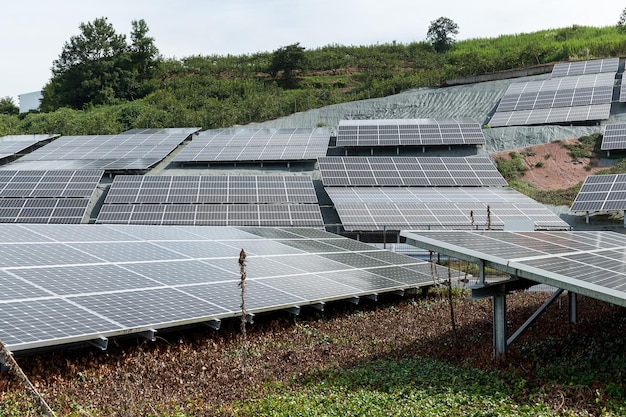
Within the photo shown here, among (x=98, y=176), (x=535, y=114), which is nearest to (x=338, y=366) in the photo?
(x=98, y=176)

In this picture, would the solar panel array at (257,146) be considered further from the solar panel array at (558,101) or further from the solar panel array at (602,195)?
the solar panel array at (602,195)

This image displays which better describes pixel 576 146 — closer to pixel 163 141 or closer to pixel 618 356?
pixel 163 141

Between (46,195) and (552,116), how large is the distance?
34.8 metres

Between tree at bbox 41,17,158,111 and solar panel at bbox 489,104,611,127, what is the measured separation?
139 feet

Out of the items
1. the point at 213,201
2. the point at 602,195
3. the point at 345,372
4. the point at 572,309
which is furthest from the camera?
the point at 213,201

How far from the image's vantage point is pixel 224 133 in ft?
178

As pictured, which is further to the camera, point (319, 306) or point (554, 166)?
point (554, 166)

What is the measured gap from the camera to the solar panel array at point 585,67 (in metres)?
59.8

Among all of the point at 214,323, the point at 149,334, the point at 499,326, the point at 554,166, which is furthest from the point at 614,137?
the point at 149,334

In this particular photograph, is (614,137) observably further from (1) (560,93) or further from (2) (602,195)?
(1) (560,93)

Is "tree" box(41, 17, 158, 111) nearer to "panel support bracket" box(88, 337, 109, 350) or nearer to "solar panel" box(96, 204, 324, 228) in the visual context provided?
"solar panel" box(96, 204, 324, 228)

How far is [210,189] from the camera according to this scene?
40.8 meters

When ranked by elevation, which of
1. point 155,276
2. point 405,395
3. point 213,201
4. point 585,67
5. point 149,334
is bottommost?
point 213,201

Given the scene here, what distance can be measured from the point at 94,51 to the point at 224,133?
34269 mm
